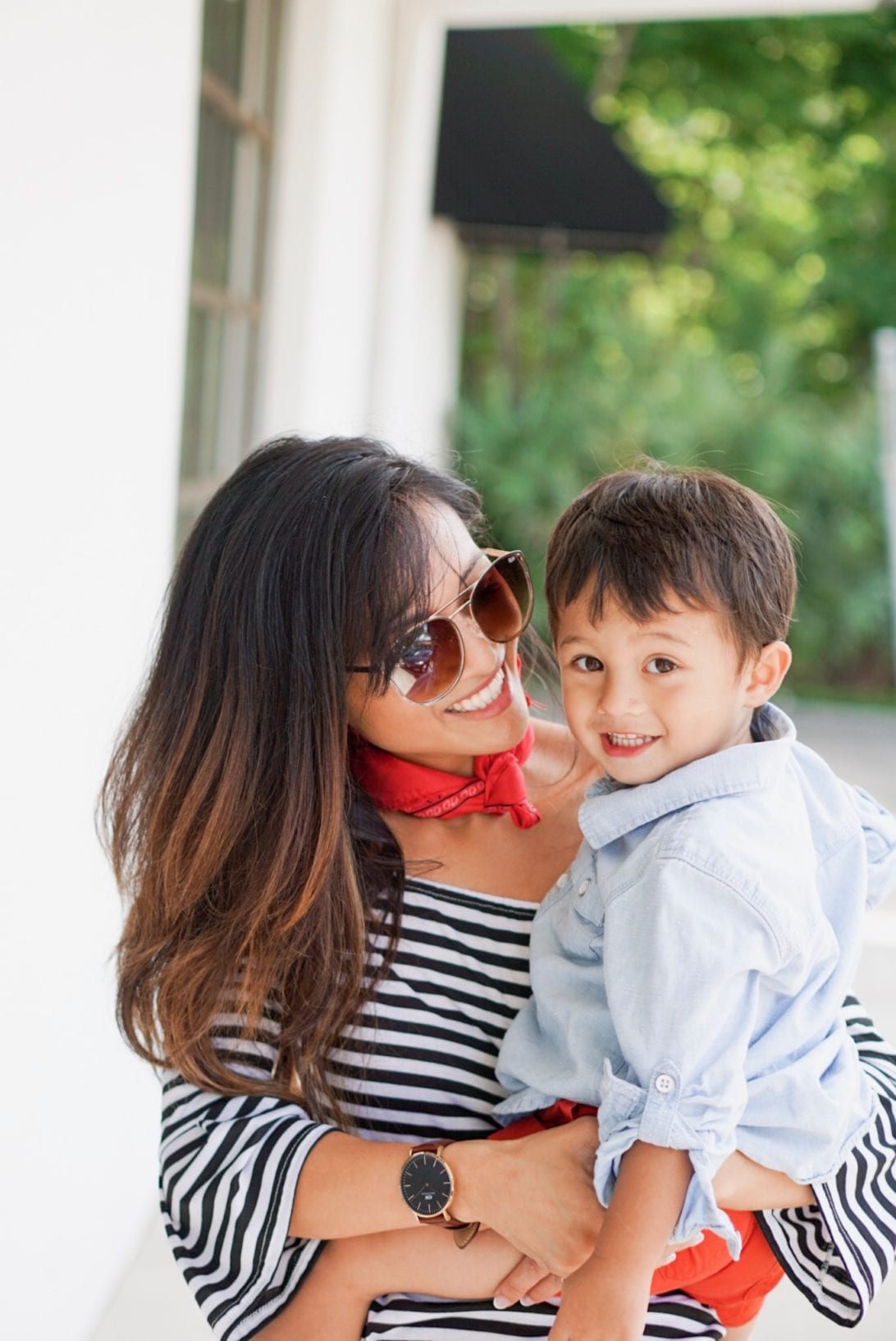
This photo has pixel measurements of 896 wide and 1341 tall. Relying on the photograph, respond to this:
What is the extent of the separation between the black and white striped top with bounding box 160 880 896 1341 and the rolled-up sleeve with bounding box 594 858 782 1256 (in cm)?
18

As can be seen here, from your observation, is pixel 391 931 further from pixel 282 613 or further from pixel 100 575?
pixel 100 575

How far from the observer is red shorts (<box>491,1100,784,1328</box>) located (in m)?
1.48

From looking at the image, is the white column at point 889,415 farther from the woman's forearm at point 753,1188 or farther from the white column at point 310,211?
the woman's forearm at point 753,1188

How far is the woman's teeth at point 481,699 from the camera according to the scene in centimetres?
166

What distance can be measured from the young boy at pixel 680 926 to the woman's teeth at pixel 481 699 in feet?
0.40

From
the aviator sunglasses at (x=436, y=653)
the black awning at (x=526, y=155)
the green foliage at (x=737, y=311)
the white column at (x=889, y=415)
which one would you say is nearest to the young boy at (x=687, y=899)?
the aviator sunglasses at (x=436, y=653)

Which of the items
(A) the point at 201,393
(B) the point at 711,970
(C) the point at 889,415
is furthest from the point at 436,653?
(C) the point at 889,415

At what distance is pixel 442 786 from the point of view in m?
1.74

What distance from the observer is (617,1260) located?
134 centimetres

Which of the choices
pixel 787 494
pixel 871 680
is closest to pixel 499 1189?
pixel 787 494

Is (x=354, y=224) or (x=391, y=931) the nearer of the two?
(x=391, y=931)

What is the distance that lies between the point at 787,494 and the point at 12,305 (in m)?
8.47

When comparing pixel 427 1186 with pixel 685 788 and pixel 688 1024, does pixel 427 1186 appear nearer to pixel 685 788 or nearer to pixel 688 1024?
pixel 688 1024

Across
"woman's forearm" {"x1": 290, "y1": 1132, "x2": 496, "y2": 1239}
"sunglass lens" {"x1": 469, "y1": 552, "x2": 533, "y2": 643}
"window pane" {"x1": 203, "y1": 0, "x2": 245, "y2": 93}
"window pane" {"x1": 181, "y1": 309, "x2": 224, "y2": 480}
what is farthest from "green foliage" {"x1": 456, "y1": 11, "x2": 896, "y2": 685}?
"woman's forearm" {"x1": 290, "y1": 1132, "x2": 496, "y2": 1239}
